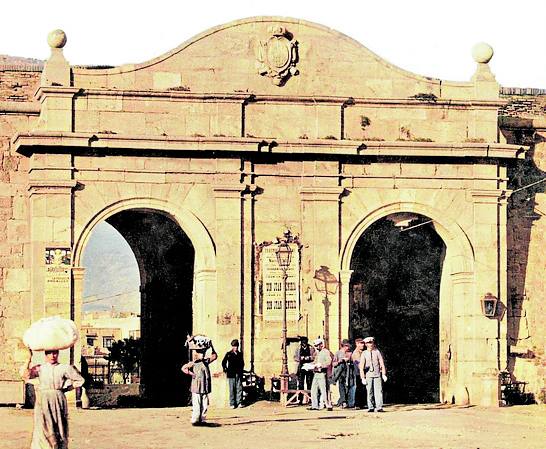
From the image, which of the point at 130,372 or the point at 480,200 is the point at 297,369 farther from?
the point at 130,372

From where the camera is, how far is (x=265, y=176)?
3098cm

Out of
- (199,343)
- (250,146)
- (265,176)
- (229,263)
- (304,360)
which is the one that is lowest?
(304,360)

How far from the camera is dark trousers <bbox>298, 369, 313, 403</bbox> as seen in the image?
30.1 meters

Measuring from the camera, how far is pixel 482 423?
1043 inches

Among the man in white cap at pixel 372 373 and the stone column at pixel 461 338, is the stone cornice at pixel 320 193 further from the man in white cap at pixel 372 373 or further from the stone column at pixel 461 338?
the man in white cap at pixel 372 373

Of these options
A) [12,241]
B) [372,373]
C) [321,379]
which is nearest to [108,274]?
[12,241]

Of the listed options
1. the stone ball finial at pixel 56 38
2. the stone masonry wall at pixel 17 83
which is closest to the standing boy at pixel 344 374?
the stone ball finial at pixel 56 38

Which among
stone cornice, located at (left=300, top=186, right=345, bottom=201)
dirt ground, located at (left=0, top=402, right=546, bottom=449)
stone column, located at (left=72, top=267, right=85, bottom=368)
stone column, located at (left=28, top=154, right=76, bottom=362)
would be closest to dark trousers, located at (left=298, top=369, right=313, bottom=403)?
dirt ground, located at (left=0, top=402, right=546, bottom=449)

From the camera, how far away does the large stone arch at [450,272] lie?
3111 centimetres

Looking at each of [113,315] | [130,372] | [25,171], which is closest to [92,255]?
[113,315]

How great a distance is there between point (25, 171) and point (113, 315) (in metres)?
70.9

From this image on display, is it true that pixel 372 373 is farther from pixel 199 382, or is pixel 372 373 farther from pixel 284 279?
pixel 199 382

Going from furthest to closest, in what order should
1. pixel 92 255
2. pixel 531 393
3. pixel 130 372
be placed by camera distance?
pixel 92 255 → pixel 130 372 → pixel 531 393

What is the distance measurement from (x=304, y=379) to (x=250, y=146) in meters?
4.62
